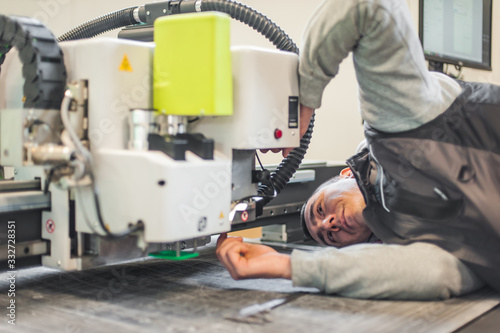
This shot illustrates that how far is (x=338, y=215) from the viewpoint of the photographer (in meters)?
1.59

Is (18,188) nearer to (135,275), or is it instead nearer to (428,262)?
(135,275)

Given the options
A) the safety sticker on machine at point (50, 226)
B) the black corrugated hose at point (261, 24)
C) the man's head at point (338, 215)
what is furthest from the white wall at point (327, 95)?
the safety sticker on machine at point (50, 226)

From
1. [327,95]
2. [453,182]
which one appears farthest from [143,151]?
[327,95]

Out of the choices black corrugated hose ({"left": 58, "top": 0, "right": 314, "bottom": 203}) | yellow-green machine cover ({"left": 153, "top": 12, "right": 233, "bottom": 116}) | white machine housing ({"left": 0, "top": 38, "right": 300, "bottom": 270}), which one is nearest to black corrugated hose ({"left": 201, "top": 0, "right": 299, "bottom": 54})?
black corrugated hose ({"left": 58, "top": 0, "right": 314, "bottom": 203})

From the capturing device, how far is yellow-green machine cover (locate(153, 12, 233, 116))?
1.04 meters

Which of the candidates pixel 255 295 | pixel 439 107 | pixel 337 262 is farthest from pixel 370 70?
pixel 255 295

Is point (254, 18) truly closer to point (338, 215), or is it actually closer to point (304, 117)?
point (304, 117)

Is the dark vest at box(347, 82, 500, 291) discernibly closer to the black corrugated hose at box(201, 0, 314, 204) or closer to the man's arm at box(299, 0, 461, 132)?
the man's arm at box(299, 0, 461, 132)

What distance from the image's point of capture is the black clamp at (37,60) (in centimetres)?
104

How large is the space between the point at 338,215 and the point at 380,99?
48cm

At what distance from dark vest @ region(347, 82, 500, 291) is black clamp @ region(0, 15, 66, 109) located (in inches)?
26.7

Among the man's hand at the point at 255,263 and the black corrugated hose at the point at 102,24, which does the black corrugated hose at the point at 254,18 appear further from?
the man's hand at the point at 255,263

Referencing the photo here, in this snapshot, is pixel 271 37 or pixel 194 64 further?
pixel 271 37

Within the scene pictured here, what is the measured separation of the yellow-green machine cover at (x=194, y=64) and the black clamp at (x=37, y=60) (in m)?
0.19
